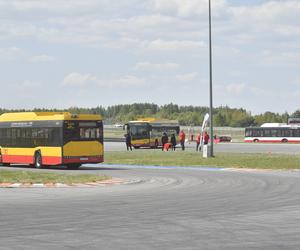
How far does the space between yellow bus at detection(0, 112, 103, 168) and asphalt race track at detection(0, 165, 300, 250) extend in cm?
1077

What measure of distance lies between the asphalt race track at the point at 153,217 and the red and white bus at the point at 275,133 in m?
69.9

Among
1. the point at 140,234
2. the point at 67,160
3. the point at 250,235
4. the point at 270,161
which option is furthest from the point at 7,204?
Answer: the point at 270,161

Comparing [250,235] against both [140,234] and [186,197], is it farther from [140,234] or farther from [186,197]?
[186,197]

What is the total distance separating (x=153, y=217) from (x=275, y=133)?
80935 mm

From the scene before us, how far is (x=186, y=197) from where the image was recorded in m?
17.9

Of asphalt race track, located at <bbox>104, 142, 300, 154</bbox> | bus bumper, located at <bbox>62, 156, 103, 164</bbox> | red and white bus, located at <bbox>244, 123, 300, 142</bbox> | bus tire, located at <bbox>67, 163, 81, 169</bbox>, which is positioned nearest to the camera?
bus bumper, located at <bbox>62, 156, 103, 164</bbox>

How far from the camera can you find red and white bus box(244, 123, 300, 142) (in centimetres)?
9081

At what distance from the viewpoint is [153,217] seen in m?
13.2

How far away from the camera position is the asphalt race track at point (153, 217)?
10.1 m

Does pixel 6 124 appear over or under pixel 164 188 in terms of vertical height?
over

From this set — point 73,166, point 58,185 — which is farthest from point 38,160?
point 58,185

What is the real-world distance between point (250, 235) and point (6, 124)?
2762cm

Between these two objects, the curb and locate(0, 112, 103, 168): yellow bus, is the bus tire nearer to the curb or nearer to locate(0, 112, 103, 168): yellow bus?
locate(0, 112, 103, 168): yellow bus

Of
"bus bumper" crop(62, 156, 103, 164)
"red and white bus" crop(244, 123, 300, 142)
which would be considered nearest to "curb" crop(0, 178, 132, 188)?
"bus bumper" crop(62, 156, 103, 164)
